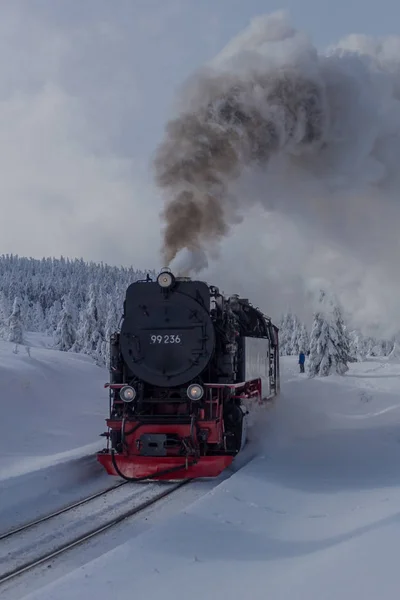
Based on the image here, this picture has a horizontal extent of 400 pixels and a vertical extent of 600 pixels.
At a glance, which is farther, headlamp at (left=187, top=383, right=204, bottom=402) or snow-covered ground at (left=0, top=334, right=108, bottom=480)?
snow-covered ground at (left=0, top=334, right=108, bottom=480)

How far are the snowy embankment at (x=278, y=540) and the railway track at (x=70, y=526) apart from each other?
63 cm

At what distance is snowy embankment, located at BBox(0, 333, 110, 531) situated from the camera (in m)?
9.07

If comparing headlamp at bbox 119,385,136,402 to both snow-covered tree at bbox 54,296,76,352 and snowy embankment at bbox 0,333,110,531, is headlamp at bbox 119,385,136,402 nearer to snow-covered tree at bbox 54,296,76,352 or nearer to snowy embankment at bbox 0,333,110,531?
snowy embankment at bbox 0,333,110,531

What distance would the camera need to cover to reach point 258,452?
1191 cm

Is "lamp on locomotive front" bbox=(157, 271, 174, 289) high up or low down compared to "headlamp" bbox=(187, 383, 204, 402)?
up

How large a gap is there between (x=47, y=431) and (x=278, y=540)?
1026 centimetres

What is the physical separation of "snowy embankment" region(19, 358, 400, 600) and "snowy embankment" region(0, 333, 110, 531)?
235 centimetres

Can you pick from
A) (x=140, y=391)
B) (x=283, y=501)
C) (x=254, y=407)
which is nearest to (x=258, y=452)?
(x=254, y=407)

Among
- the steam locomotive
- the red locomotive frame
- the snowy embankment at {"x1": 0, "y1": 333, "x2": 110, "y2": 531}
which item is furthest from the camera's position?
the steam locomotive

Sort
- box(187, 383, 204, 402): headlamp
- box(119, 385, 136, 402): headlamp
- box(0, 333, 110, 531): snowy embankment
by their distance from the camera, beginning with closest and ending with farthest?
box(0, 333, 110, 531): snowy embankment < box(187, 383, 204, 402): headlamp < box(119, 385, 136, 402): headlamp

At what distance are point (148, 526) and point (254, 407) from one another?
19.3ft

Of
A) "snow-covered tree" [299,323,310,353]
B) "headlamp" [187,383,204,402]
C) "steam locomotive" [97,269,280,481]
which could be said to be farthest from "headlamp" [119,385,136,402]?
"snow-covered tree" [299,323,310,353]

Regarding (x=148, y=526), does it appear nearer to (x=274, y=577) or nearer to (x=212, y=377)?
(x=274, y=577)

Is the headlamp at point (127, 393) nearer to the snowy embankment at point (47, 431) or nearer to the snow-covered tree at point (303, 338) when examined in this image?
the snowy embankment at point (47, 431)
